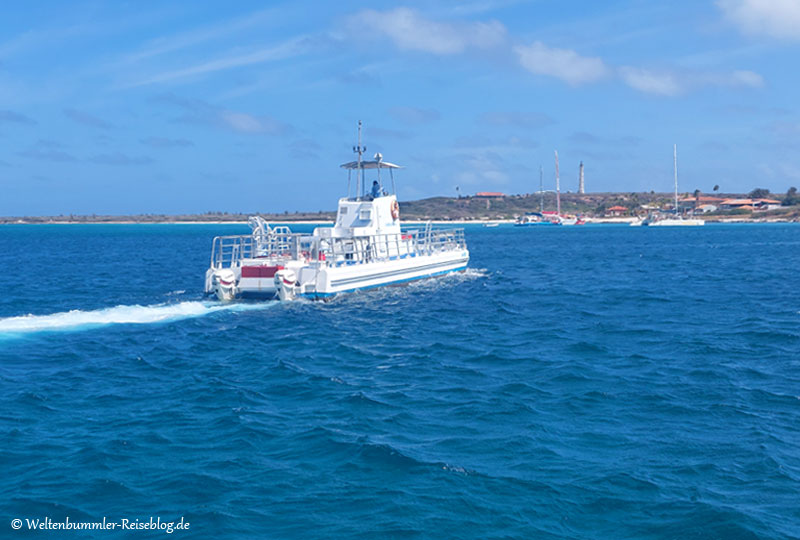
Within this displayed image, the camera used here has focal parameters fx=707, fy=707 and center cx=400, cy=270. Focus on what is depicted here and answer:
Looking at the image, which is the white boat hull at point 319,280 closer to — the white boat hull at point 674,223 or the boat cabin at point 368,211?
the boat cabin at point 368,211

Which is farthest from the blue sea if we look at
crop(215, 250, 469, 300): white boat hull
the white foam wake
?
crop(215, 250, 469, 300): white boat hull

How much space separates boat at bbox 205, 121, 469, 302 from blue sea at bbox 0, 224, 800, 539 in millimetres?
2471

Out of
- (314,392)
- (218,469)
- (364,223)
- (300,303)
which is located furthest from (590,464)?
(364,223)

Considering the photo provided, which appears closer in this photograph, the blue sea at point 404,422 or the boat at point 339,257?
the blue sea at point 404,422

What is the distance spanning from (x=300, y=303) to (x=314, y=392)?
569 inches

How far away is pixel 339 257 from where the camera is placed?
1453 inches

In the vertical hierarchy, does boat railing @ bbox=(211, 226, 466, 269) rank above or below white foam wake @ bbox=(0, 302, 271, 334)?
Answer: above

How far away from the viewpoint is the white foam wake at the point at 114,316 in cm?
2364

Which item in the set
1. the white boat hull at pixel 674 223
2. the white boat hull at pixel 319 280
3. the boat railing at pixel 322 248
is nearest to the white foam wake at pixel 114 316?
the white boat hull at pixel 319 280

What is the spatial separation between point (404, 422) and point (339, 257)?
23492 millimetres

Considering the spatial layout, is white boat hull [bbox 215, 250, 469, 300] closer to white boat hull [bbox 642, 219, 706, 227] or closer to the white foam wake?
the white foam wake

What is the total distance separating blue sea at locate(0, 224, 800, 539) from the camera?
9.84 m

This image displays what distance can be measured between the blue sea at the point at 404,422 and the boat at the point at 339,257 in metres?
2.47

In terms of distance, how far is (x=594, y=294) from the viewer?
115ft
